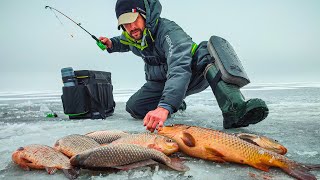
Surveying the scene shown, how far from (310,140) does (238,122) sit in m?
0.79

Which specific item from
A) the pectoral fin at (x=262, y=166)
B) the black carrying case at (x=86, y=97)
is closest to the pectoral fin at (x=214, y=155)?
the pectoral fin at (x=262, y=166)

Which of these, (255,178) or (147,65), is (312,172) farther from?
(147,65)

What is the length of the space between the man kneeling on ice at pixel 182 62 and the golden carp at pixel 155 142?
9.7 inches

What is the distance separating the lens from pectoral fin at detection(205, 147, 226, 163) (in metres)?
2.30

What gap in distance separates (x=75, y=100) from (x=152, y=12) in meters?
2.17

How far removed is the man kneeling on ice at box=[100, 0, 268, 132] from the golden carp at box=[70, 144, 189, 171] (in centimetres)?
60

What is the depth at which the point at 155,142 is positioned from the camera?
251 cm

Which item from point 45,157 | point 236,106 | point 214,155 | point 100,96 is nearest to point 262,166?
point 214,155

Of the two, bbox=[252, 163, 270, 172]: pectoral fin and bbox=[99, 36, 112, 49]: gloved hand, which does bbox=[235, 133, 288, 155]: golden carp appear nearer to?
bbox=[252, 163, 270, 172]: pectoral fin

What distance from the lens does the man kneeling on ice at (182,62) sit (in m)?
3.24

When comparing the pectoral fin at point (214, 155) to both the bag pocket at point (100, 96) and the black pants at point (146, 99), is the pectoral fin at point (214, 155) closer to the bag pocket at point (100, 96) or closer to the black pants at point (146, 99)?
the black pants at point (146, 99)

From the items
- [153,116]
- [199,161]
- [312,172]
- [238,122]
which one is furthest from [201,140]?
[238,122]

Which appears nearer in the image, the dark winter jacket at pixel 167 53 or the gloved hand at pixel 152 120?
the gloved hand at pixel 152 120

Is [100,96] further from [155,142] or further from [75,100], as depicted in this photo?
[155,142]
